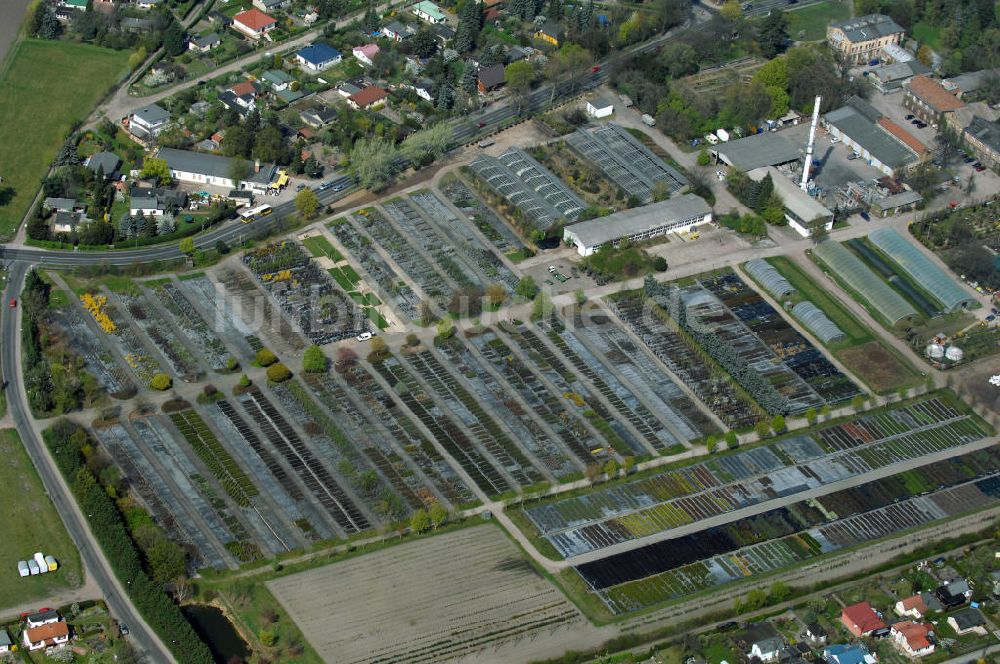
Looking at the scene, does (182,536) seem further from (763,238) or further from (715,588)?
(763,238)

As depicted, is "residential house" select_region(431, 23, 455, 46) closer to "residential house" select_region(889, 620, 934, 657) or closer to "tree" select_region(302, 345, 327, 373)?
"tree" select_region(302, 345, 327, 373)

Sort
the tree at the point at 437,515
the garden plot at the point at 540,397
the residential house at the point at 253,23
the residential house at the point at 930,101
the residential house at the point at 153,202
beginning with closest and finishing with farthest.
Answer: the tree at the point at 437,515, the garden plot at the point at 540,397, the residential house at the point at 153,202, the residential house at the point at 930,101, the residential house at the point at 253,23

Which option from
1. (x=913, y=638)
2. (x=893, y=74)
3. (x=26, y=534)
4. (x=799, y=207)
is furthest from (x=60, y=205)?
(x=893, y=74)

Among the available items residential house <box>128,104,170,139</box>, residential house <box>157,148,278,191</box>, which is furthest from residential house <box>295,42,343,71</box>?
residential house <box>157,148,278,191</box>

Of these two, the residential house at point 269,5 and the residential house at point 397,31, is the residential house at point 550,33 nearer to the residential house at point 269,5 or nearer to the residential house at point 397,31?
the residential house at point 397,31

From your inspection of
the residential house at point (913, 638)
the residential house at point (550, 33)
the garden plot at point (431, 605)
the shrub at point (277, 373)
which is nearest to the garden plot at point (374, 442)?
the shrub at point (277, 373)
